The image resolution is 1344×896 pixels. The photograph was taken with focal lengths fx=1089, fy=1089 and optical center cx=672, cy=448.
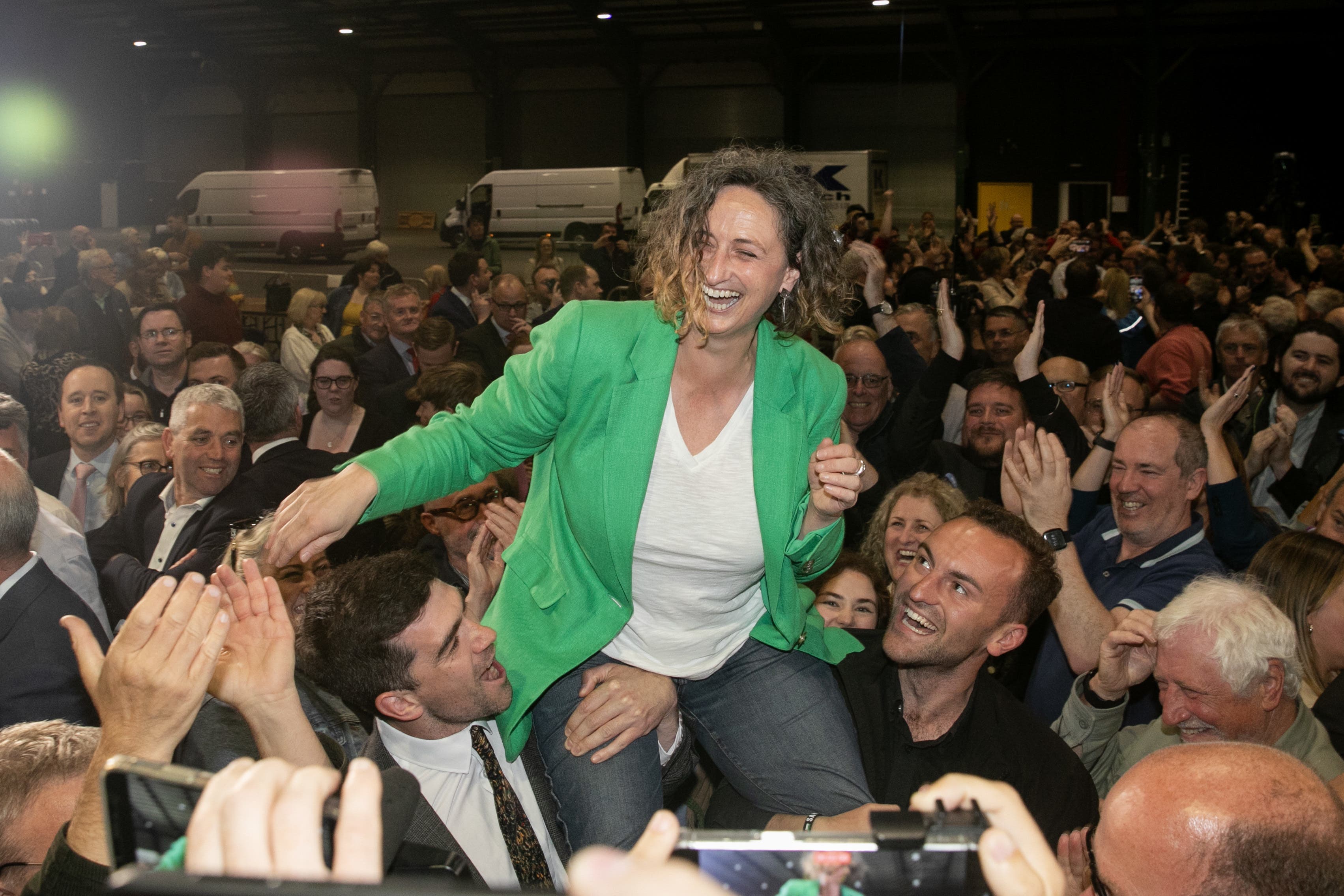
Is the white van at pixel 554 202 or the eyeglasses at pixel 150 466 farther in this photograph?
the white van at pixel 554 202

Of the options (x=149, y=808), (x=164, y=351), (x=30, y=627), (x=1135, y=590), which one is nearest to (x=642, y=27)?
(x=164, y=351)

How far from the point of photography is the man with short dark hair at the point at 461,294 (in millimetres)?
7637

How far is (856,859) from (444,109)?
24.8 m

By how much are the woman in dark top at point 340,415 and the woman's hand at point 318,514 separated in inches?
130

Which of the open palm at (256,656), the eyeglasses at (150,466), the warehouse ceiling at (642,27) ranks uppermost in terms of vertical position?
the warehouse ceiling at (642,27)

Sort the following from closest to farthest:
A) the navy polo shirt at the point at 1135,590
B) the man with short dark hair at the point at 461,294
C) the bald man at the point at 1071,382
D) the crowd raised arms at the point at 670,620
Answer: the crowd raised arms at the point at 670,620, the navy polo shirt at the point at 1135,590, the bald man at the point at 1071,382, the man with short dark hair at the point at 461,294

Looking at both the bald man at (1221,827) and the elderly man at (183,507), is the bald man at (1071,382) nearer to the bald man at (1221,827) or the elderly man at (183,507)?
the elderly man at (183,507)

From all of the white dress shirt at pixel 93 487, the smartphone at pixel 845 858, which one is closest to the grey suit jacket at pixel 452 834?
the smartphone at pixel 845 858

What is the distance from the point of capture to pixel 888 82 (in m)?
20.9

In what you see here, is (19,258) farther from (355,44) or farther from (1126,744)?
(355,44)

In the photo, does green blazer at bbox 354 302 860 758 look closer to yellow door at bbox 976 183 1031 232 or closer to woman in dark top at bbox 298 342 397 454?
woman in dark top at bbox 298 342 397 454

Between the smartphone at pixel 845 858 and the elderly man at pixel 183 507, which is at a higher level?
the smartphone at pixel 845 858

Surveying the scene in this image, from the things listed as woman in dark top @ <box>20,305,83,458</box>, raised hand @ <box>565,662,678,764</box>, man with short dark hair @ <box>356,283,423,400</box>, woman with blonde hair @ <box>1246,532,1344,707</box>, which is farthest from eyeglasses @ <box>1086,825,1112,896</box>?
man with short dark hair @ <box>356,283,423,400</box>

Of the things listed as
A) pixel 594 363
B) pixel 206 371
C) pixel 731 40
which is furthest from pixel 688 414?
pixel 731 40
